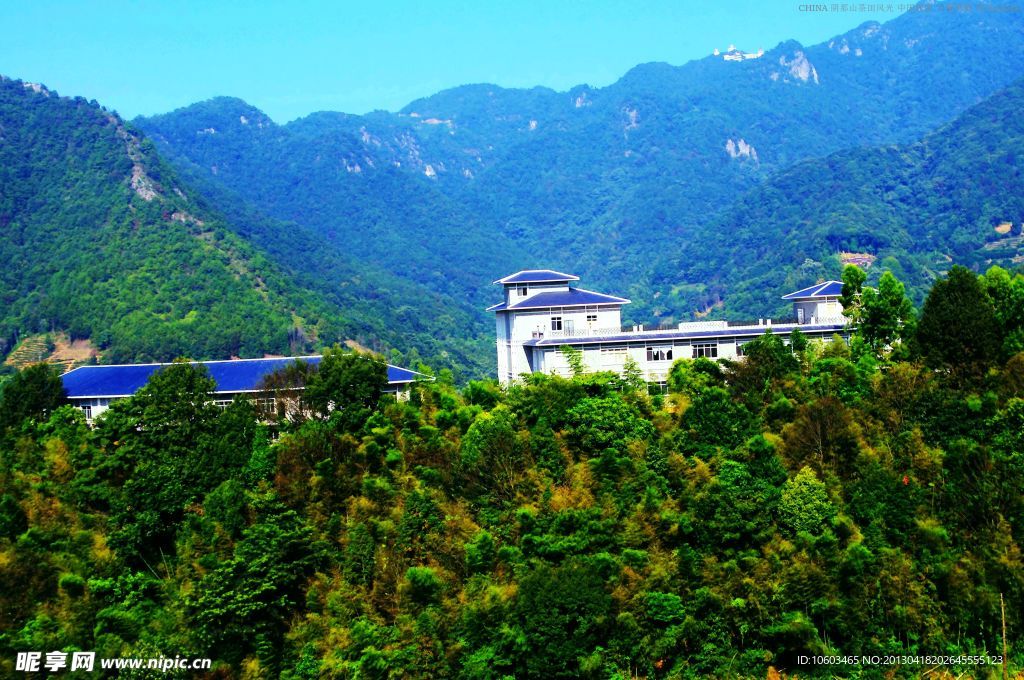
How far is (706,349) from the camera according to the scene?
3234cm

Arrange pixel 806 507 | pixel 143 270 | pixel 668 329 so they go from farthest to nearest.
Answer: pixel 143 270 < pixel 668 329 < pixel 806 507

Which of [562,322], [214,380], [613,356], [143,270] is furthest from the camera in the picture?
[143,270]

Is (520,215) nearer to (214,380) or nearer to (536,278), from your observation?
(536,278)

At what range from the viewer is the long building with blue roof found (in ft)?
104

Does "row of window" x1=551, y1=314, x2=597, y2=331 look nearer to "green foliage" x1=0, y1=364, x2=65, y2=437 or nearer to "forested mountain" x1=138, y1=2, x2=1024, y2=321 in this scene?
"green foliage" x1=0, y1=364, x2=65, y2=437

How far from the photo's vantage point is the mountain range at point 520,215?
77.9 m

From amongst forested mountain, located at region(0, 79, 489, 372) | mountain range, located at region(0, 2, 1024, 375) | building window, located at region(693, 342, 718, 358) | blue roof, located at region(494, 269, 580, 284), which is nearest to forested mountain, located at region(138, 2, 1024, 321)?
mountain range, located at region(0, 2, 1024, 375)

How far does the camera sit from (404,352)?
8206 cm

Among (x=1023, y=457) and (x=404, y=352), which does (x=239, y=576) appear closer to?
(x=1023, y=457)

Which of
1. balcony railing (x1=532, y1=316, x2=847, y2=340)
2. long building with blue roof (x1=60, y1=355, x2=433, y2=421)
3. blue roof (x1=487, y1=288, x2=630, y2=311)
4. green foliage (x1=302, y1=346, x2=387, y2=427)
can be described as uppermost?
blue roof (x1=487, y1=288, x2=630, y2=311)

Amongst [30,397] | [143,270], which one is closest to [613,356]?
[30,397]

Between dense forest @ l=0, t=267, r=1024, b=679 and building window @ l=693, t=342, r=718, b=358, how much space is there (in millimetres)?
2948

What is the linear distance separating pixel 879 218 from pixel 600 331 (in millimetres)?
83544

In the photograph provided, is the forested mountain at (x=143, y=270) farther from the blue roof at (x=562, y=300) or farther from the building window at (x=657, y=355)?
the building window at (x=657, y=355)
